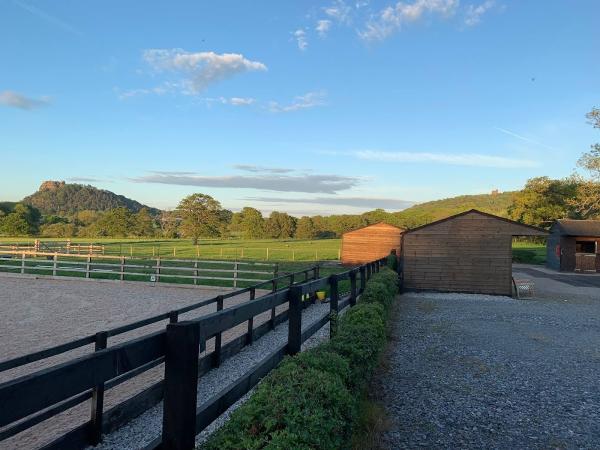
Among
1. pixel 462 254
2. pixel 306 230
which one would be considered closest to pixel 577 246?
pixel 462 254

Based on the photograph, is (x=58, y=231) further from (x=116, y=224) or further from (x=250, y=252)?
(x=250, y=252)

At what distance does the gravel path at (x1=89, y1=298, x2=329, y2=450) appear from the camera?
427 centimetres

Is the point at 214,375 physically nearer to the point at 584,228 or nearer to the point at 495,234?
the point at 495,234

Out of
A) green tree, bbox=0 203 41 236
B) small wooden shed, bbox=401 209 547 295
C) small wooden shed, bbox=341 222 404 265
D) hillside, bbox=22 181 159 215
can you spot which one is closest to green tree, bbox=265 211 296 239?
green tree, bbox=0 203 41 236

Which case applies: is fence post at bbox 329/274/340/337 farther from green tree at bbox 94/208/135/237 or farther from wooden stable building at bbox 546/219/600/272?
green tree at bbox 94/208/135/237

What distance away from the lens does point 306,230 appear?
107 meters

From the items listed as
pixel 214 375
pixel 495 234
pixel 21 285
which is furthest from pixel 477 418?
pixel 21 285

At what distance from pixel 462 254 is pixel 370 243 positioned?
12605mm

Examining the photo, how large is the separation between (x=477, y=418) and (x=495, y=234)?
13933 millimetres

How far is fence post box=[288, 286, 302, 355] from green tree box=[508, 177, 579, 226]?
48906 millimetres

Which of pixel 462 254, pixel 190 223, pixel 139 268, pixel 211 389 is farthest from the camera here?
pixel 190 223

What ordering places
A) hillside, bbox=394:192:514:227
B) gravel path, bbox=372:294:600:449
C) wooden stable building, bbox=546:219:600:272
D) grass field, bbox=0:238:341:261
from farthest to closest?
hillside, bbox=394:192:514:227, grass field, bbox=0:238:341:261, wooden stable building, bbox=546:219:600:272, gravel path, bbox=372:294:600:449

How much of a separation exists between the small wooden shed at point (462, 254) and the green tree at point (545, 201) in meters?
33.2

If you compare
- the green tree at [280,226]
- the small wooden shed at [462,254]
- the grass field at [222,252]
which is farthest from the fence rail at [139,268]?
the green tree at [280,226]
